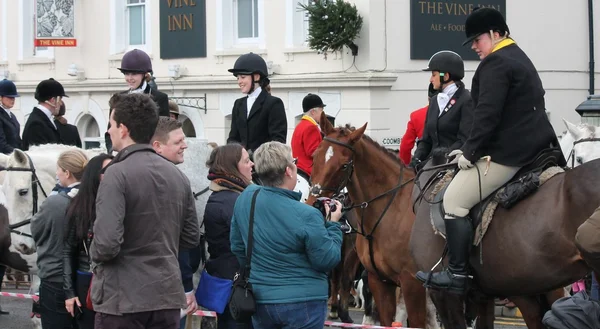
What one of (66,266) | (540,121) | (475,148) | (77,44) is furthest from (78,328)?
(77,44)

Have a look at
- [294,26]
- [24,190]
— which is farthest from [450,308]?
[294,26]

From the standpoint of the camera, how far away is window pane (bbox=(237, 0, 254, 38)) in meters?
23.6

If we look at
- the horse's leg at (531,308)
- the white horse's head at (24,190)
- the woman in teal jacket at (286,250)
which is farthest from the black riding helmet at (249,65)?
the woman in teal jacket at (286,250)

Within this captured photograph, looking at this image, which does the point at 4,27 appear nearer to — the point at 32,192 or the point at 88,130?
the point at 88,130

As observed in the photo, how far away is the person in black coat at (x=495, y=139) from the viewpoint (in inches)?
313

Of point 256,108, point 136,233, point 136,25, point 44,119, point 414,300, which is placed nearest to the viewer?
point 136,233

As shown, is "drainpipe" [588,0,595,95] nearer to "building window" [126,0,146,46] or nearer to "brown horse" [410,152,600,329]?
"building window" [126,0,146,46]

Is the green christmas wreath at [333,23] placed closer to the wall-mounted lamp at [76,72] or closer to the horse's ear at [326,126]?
the wall-mounted lamp at [76,72]

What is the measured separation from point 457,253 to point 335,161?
80.4 inches

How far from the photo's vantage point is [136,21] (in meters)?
25.8

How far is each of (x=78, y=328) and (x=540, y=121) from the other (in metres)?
3.76

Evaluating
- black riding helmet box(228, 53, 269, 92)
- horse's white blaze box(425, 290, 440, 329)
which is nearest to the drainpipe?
horse's white blaze box(425, 290, 440, 329)

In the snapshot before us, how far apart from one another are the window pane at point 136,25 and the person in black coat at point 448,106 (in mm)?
16450

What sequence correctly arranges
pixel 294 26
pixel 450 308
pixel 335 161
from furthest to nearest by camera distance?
pixel 294 26
pixel 335 161
pixel 450 308
